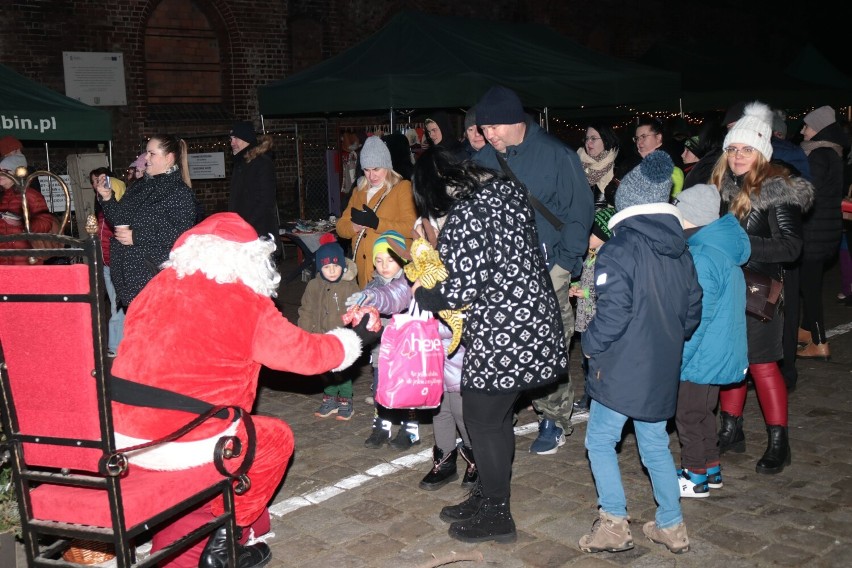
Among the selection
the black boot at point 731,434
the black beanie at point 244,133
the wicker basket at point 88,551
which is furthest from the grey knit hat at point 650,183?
the black beanie at point 244,133

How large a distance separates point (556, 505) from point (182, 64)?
12.6 metres

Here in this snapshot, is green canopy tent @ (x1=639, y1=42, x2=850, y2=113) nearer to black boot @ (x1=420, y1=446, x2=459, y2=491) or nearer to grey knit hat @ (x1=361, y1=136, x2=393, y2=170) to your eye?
grey knit hat @ (x1=361, y1=136, x2=393, y2=170)

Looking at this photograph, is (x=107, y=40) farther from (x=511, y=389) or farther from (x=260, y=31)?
(x=511, y=389)

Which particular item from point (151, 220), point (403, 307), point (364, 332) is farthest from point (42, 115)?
point (364, 332)

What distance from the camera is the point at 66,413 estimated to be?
3211 millimetres

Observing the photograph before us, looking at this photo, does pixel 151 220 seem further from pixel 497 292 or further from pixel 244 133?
pixel 497 292

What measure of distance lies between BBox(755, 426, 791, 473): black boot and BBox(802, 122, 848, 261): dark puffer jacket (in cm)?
256

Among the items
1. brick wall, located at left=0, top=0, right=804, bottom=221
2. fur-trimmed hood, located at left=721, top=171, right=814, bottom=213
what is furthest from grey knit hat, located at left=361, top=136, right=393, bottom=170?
brick wall, located at left=0, top=0, right=804, bottom=221

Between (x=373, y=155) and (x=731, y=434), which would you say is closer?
(x=731, y=434)

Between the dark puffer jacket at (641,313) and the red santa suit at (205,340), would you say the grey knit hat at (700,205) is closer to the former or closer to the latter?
the dark puffer jacket at (641,313)

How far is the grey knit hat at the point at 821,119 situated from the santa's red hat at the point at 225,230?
18.7 feet

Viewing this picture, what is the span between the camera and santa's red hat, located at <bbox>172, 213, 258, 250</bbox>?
3768 mm

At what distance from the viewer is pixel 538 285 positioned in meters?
4.23

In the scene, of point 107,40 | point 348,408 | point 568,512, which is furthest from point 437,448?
point 107,40
